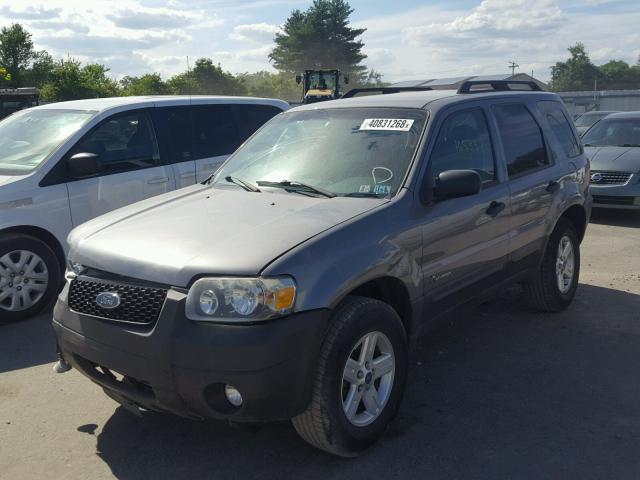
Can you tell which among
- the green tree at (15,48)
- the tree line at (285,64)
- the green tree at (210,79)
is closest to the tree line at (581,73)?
the tree line at (285,64)

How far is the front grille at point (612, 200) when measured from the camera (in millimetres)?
9609

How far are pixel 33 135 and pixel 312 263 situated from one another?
14.2 ft

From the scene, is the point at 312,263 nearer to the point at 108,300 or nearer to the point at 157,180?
the point at 108,300

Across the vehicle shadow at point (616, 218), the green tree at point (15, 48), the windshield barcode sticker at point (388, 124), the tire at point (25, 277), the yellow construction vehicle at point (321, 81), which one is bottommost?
the vehicle shadow at point (616, 218)

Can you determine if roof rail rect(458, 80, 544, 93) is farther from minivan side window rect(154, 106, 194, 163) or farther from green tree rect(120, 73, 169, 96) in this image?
green tree rect(120, 73, 169, 96)

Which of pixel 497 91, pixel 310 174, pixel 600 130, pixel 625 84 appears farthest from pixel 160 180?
pixel 625 84

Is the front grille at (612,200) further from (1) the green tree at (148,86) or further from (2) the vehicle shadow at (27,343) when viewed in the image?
(1) the green tree at (148,86)

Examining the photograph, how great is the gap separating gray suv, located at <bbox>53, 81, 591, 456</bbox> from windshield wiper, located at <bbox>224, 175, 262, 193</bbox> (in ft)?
0.06

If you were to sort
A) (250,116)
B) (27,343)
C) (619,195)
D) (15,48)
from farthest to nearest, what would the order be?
(15,48), (619,195), (250,116), (27,343)

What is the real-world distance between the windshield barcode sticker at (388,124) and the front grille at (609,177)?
7.06 m

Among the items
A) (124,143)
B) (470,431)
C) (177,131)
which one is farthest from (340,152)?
(177,131)

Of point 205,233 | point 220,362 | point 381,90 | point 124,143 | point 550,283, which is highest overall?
point 381,90

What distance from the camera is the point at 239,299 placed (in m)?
2.81

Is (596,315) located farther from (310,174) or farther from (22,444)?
(22,444)
